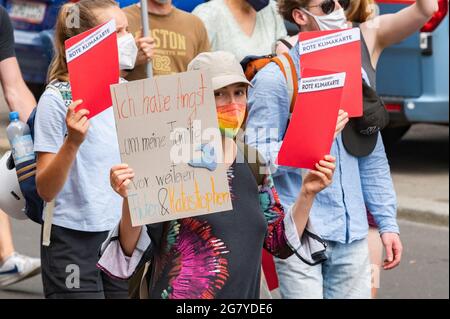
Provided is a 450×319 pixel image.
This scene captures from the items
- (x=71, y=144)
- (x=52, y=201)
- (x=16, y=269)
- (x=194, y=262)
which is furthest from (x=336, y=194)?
(x=16, y=269)

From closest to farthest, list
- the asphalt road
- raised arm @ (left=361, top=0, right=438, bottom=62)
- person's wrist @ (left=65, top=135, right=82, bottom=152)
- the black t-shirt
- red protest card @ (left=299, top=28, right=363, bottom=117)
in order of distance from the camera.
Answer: person's wrist @ (left=65, top=135, right=82, bottom=152) < red protest card @ (left=299, top=28, right=363, bottom=117) < raised arm @ (left=361, top=0, right=438, bottom=62) < the black t-shirt < the asphalt road

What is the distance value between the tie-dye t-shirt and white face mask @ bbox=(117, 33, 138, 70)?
33.0 inches

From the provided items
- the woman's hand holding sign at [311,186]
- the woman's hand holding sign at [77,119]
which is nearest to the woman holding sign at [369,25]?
the woman's hand holding sign at [311,186]

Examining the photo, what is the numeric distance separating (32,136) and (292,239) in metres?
1.01

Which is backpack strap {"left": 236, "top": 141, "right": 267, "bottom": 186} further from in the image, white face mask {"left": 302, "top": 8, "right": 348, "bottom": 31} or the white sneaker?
the white sneaker

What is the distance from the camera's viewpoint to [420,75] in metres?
9.82

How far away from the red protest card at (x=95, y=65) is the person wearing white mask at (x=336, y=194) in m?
0.97

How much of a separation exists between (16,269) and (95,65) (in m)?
3.38

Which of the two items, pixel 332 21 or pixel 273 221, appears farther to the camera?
pixel 332 21

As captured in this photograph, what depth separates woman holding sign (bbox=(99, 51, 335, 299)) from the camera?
3609mm

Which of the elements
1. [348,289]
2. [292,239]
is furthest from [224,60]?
[348,289]

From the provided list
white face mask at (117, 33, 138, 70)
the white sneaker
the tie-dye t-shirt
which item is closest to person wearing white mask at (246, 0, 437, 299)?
white face mask at (117, 33, 138, 70)

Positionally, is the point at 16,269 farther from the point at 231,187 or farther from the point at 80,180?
the point at 231,187
